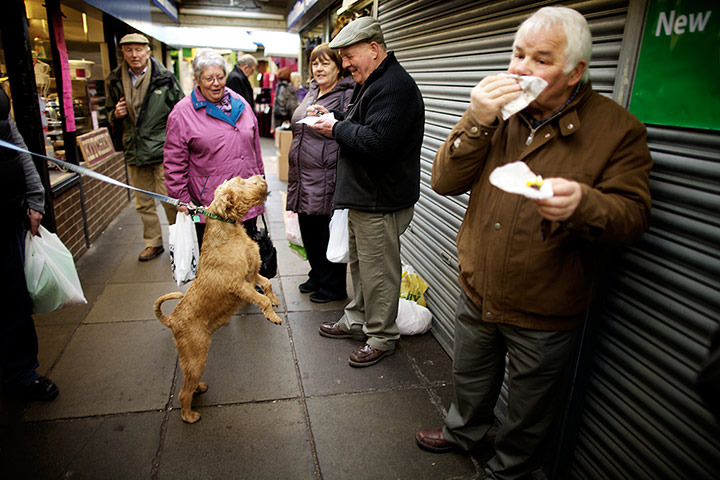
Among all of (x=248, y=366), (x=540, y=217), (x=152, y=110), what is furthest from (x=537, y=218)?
(x=152, y=110)

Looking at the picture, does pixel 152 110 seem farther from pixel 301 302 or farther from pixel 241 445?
pixel 241 445

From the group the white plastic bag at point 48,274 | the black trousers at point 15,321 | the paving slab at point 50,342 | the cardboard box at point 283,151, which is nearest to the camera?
the black trousers at point 15,321

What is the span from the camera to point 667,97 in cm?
177

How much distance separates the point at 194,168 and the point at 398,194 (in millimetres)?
1765

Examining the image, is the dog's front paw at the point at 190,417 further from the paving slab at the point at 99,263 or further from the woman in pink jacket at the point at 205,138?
the paving slab at the point at 99,263

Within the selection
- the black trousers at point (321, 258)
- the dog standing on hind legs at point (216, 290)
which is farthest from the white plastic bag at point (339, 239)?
the dog standing on hind legs at point (216, 290)

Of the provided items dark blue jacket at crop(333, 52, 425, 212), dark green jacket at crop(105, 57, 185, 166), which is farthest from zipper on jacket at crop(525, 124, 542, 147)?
dark green jacket at crop(105, 57, 185, 166)

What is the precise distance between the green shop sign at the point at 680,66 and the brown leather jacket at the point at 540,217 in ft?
0.76

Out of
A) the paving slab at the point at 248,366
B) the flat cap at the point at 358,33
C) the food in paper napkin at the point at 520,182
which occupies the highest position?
the flat cap at the point at 358,33

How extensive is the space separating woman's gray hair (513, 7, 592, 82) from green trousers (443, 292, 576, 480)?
113 cm

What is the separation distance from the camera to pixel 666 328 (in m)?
1.84

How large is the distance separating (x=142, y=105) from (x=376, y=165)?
3.45 metres

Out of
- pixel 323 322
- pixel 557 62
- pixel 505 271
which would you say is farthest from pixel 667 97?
pixel 323 322

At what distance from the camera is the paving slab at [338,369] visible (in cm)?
324
